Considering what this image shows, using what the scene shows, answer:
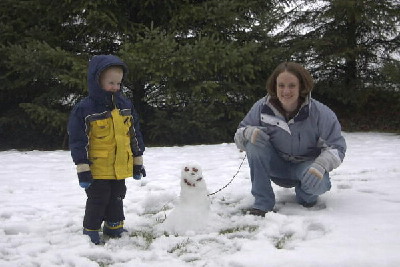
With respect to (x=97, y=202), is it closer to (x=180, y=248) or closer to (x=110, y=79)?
(x=180, y=248)

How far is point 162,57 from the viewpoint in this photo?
761cm

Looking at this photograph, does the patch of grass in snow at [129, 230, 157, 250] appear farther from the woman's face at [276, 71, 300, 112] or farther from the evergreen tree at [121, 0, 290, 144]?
the evergreen tree at [121, 0, 290, 144]

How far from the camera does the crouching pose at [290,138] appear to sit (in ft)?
11.3

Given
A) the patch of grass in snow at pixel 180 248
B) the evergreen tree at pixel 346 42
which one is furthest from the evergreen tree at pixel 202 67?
the patch of grass in snow at pixel 180 248

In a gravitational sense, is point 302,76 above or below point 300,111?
above

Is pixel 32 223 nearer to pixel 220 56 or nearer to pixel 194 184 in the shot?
pixel 194 184

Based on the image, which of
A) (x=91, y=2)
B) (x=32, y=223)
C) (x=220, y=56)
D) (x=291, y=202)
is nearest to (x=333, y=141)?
(x=291, y=202)

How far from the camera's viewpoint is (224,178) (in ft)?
17.3

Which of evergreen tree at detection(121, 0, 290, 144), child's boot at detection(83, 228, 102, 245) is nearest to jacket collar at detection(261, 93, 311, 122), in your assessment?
child's boot at detection(83, 228, 102, 245)

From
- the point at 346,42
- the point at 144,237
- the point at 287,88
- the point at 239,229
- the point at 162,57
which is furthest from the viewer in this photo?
the point at 346,42

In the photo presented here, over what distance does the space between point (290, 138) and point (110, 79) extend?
1545 mm

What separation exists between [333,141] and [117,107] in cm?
171

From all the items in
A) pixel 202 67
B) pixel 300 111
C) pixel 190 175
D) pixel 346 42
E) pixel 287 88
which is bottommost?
pixel 190 175

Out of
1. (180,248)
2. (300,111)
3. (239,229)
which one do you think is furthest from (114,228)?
(300,111)
